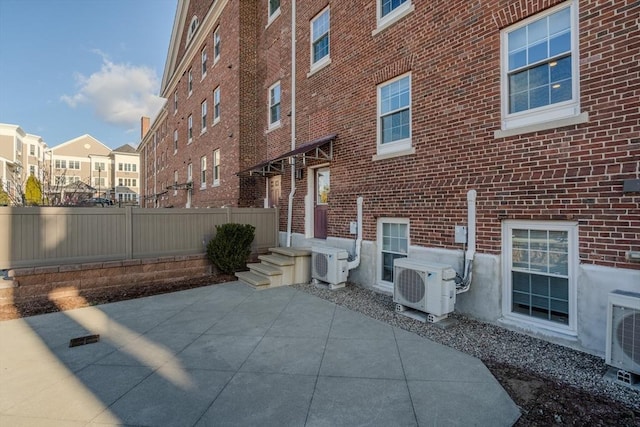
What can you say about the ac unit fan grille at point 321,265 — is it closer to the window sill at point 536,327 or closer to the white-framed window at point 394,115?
the white-framed window at point 394,115

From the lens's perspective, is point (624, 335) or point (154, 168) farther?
point (154, 168)

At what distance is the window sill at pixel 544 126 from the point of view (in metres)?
4.18

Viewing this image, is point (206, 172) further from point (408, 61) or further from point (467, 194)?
point (467, 194)

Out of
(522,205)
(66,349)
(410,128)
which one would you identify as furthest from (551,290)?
(66,349)

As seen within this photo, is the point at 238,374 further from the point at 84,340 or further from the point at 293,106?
the point at 293,106

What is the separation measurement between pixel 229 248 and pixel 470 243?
238 inches

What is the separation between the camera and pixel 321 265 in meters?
7.59

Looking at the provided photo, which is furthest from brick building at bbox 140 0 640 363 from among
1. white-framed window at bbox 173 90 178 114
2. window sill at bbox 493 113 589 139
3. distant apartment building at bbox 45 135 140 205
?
distant apartment building at bbox 45 135 140 205

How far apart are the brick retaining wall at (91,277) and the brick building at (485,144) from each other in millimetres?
3335

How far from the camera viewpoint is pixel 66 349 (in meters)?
4.39

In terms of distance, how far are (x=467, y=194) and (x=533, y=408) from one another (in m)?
3.23

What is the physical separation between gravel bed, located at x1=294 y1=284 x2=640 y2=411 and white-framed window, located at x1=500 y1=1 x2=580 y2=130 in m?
3.06

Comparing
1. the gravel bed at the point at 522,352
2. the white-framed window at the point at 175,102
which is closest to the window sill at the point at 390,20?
the gravel bed at the point at 522,352

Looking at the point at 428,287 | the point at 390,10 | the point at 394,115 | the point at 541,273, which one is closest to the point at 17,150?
the point at 390,10
